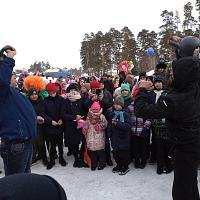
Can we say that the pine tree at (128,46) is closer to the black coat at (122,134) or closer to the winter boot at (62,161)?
the winter boot at (62,161)

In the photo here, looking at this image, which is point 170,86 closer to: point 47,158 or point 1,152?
point 1,152

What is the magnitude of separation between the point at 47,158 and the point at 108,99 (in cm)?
160

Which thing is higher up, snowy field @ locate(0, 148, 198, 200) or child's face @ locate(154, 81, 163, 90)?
child's face @ locate(154, 81, 163, 90)

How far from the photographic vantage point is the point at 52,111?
5652 mm

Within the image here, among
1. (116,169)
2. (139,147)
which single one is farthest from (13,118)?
(139,147)

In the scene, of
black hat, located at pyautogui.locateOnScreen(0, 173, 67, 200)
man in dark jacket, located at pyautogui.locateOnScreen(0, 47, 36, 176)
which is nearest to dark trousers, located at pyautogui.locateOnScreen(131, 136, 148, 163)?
man in dark jacket, located at pyautogui.locateOnScreen(0, 47, 36, 176)

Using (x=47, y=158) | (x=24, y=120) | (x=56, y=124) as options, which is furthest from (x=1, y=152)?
(x=47, y=158)

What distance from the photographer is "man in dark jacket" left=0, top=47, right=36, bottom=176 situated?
3045 mm

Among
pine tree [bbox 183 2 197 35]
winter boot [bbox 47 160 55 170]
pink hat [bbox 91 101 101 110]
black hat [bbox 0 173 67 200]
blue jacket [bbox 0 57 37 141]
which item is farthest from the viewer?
pine tree [bbox 183 2 197 35]

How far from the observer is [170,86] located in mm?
2984

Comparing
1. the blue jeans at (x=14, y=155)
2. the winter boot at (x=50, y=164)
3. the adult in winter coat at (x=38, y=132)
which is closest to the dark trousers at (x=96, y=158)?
the winter boot at (x=50, y=164)

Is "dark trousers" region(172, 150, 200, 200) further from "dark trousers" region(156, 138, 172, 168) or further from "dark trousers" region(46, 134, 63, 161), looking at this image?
"dark trousers" region(46, 134, 63, 161)

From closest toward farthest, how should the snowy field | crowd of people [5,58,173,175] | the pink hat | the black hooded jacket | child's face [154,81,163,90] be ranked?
the black hooded jacket, the snowy field, crowd of people [5,58,173,175], child's face [154,81,163,90], the pink hat

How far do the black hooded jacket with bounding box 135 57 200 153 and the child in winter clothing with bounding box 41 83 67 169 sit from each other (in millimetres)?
2933
